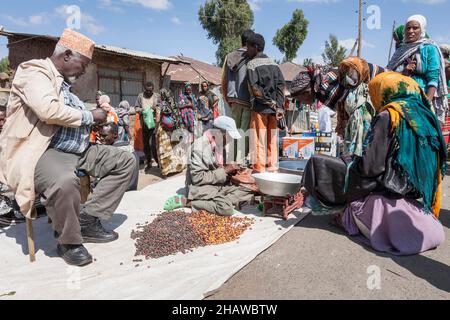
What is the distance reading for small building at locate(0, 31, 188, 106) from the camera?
29.2ft

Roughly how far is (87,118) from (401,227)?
2747mm

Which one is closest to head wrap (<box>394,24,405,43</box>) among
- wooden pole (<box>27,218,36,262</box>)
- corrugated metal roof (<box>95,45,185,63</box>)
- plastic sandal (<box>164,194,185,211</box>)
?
plastic sandal (<box>164,194,185,211</box>)

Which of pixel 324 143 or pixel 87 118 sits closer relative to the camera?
pixel 87 118

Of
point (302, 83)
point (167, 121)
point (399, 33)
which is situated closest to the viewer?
point (302, 83)

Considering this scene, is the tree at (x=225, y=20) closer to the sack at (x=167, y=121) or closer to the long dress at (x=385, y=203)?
the sack at (x=167, y=121)

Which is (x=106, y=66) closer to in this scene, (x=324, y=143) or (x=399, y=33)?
(x=324, y=143)

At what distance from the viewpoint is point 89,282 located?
8.11 ft

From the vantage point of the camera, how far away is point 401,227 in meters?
2.90

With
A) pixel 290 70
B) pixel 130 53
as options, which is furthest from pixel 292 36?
pixel 130 53

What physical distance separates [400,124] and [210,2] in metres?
28.7

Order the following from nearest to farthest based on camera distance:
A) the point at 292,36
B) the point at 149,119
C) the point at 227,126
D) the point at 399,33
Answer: the point at 227,126, the point at 399,33, the point at 149,119, the point at 292,36

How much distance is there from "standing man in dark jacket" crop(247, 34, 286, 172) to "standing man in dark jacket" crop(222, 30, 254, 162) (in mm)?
189

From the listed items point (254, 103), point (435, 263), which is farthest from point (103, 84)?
point (435, 263)
